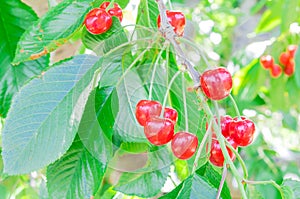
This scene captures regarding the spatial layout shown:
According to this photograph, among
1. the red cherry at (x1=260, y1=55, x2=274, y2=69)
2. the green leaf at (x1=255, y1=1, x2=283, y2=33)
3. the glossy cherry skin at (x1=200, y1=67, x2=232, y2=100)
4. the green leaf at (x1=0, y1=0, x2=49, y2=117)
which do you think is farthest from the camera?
the red cherry at (x1=260, y1=55, x2=274, y2=69)

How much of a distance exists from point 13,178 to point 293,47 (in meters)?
1.31

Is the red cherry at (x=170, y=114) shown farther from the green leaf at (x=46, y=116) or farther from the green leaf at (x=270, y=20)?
the green leaf at (x=270, y=20)

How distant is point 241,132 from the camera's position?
64 cm

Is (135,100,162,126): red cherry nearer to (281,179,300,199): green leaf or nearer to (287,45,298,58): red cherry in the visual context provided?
(281,179,300,199): green leaf

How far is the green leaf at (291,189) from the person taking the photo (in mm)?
586

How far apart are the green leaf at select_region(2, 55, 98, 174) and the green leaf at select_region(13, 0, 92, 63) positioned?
51 millimetres

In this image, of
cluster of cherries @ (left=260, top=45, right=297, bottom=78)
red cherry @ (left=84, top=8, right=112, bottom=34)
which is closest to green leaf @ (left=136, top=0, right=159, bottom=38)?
red cherry @ (left=84, top=8, right=112, bottom=34)

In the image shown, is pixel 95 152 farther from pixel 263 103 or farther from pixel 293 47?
pixel 293 47

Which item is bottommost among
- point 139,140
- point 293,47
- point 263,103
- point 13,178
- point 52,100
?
point 263,103

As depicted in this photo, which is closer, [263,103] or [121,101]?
[121,101]

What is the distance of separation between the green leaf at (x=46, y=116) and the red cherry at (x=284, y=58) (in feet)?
4.92

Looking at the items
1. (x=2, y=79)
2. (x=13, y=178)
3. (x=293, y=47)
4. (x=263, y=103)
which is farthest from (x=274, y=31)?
(x=2, y=79)

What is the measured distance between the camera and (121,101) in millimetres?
762

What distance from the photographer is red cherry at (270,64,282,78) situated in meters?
1.99
